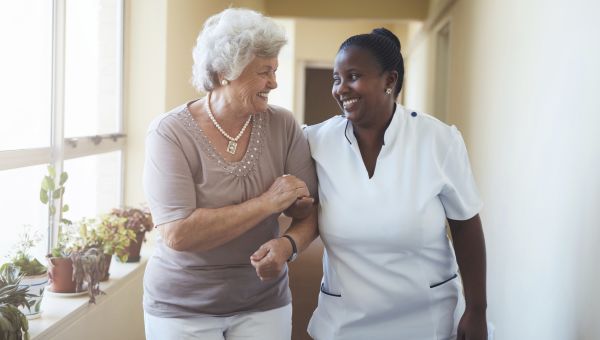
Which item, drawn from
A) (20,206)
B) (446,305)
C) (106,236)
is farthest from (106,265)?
(446,305)

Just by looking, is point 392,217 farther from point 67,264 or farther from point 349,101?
point 67,264

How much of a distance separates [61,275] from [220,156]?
1.28m

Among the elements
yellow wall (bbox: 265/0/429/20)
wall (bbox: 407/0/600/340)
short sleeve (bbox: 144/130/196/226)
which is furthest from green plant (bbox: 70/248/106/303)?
yellow wall (bbox: 265/0/429/20)

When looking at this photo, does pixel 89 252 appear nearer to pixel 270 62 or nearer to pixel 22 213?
pixel 22 213

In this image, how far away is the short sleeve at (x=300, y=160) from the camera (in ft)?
5.81

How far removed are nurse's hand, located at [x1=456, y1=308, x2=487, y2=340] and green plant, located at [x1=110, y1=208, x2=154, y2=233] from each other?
189 centimetres

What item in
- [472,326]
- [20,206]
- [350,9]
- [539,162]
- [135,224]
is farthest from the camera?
[350,9]

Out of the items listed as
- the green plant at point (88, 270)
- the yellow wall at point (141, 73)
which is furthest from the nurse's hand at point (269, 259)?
the yellow wall at point (141, 73)

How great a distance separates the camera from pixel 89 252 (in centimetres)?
268

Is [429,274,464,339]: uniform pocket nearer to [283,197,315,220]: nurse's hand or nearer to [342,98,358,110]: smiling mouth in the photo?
→ [283,197,315,220]: nurse's hand

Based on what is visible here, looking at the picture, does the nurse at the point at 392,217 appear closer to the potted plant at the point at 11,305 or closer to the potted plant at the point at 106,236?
the potted plant at the point at 11,305

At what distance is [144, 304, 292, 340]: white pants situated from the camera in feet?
5.58

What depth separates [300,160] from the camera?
1.77 metres

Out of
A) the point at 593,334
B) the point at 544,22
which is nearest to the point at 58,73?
the point at 544,22
